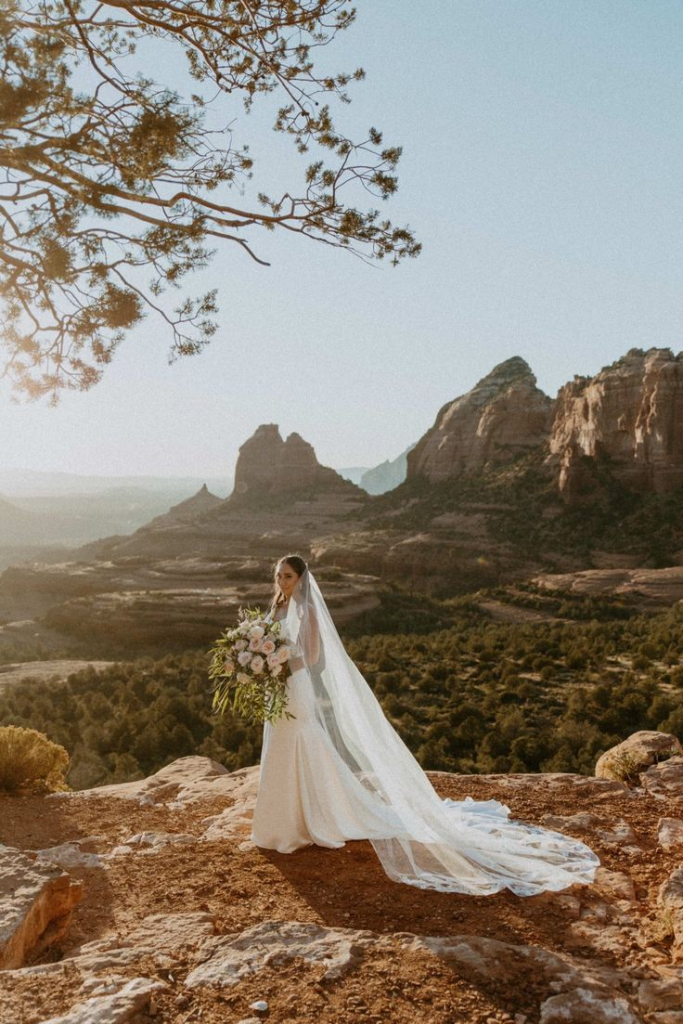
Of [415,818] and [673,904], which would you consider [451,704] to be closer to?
[415,818]

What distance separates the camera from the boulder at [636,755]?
21.6 ft

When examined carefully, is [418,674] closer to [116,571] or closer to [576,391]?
[116,571]

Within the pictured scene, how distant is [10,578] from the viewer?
45.6m

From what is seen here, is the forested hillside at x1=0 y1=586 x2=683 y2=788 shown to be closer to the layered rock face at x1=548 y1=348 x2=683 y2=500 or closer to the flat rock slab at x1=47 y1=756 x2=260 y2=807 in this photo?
the flat rock slab at x1=47 y1=756 x2=260 y2=807

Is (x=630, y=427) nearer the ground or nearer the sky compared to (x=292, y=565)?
nearer the sky

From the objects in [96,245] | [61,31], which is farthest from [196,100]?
[96,245]

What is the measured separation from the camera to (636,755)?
671cm

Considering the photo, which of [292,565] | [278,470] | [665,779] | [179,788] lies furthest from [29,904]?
[278,470]

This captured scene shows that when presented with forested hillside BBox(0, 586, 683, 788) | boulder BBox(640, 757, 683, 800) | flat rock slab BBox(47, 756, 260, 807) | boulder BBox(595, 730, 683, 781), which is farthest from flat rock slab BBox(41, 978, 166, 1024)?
forested hillside BBox(0, 586, 683, 788)

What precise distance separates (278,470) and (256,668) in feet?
259

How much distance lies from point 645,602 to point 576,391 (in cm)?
2921

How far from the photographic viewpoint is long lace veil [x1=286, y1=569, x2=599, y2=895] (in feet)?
13.7

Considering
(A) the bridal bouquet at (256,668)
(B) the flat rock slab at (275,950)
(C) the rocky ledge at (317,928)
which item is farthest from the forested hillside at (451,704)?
(B) the flat rock slab at (275,950)

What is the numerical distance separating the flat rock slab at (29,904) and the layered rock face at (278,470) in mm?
71992
